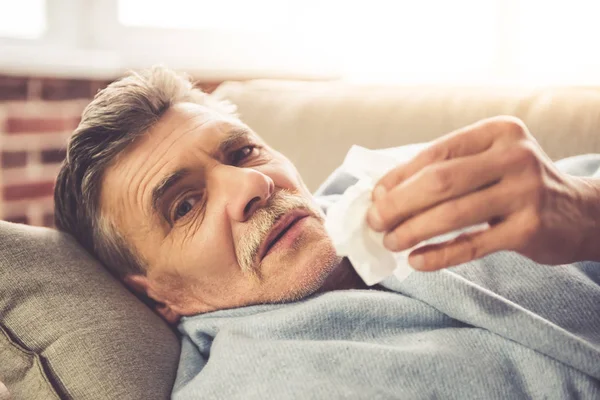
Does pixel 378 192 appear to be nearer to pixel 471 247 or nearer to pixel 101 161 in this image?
pixel 471 247

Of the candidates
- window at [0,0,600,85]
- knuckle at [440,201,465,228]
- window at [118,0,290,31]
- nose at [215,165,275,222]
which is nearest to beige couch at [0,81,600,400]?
nose at [215,165,275,222]

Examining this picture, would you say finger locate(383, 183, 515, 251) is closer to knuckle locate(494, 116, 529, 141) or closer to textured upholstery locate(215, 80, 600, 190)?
knuckle locate(494, 116, 529, 141)

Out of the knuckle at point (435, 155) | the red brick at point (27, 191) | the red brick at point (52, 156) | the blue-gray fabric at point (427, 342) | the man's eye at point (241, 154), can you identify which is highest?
the knuckle at point (435, 155)

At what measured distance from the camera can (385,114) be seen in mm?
1392

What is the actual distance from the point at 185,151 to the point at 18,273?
12.4 inches

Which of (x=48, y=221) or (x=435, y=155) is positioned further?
(x=48, y=221)

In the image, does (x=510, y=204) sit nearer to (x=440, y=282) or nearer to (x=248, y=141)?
(x=440, y=282)

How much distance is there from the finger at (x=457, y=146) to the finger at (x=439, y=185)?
0.05ft

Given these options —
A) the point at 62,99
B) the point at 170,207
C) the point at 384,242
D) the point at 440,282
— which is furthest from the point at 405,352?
the point at 62,99

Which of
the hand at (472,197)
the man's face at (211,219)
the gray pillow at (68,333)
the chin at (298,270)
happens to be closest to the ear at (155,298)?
the man's face at (211,219)

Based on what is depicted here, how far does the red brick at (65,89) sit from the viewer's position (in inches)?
70.1

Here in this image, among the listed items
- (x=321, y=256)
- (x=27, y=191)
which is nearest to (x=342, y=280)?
(x=321, y=256)

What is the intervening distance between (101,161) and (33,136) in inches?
33.5

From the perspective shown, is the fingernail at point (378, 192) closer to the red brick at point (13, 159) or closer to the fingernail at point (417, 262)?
the fingernail at point (417, 262)
